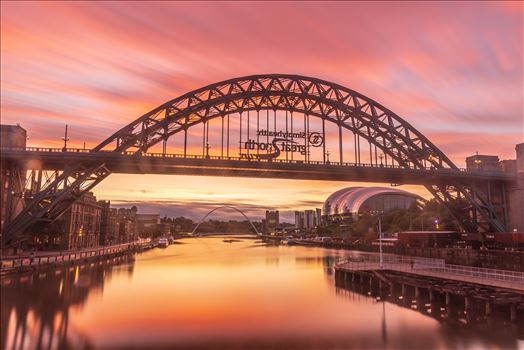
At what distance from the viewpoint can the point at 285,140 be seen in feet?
200

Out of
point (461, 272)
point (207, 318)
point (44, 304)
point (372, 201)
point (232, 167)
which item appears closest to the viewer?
point (207, 318)

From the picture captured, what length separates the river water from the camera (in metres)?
19.4

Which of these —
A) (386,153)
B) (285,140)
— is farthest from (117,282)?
(386,153)

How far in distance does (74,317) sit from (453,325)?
2249 cm

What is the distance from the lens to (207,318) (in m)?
24.8

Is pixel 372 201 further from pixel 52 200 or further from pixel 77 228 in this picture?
pixel 52 200

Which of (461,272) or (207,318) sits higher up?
(461,272)

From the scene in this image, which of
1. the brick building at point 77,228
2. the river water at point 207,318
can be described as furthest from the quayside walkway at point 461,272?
the brick building at point 77,228

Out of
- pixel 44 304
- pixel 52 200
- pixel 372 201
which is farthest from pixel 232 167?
pixel 372 201

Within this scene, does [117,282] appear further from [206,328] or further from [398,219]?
[398,219]

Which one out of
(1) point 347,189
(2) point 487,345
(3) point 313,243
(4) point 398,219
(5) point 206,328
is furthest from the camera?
(1) point 347,189

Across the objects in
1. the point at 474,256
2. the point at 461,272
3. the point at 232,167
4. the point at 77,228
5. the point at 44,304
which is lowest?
the point at 44,304

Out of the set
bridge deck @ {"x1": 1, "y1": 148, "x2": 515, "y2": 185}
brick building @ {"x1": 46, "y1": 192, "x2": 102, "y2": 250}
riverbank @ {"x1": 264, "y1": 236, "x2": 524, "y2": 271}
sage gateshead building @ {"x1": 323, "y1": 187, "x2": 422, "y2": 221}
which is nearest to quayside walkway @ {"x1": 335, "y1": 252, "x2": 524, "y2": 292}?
riverbank @ {"x1": 264, "y1": 236, "x2": 524, "y2": 271}

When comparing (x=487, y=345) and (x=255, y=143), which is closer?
(x=487, y=345)
